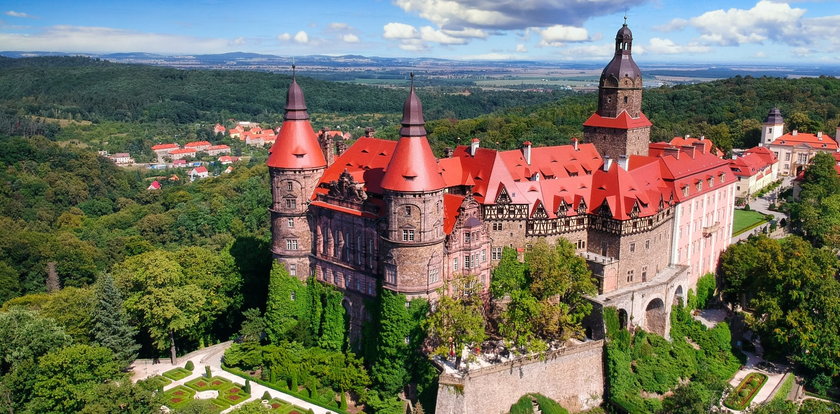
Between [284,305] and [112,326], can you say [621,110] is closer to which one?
[284,305]

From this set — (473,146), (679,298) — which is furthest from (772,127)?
(473,146)

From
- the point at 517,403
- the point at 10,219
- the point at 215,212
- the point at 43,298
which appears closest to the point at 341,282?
the point at 517,403

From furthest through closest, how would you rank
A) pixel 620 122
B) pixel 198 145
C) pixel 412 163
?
pixel 198 145 < pixel 620 122 < pixel 412 163

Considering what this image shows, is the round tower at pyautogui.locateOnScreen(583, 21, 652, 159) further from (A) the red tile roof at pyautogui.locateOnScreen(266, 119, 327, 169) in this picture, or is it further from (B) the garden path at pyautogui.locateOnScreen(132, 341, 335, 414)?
(B) the garden path at pyautogui.locateOnScreen(132, 341, 335, 414)

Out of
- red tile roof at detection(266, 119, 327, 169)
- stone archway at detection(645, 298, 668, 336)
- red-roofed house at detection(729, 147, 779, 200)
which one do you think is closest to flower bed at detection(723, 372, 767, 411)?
stone archway at detection(645, 298, 668, 336)

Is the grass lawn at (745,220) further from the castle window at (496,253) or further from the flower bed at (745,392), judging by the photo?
the castle window at (496,253)

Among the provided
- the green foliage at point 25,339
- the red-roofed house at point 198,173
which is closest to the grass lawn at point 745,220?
the green foliage at point 25,339
